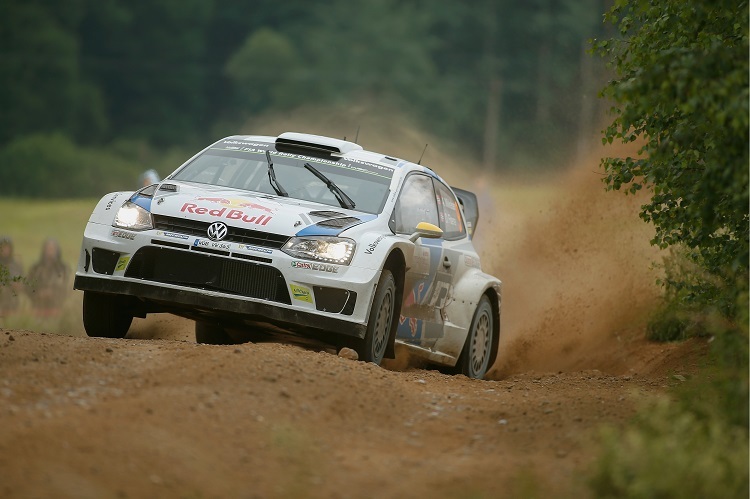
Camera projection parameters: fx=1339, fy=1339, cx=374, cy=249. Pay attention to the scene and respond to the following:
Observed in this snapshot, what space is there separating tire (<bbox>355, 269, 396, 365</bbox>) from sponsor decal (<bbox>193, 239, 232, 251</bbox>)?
1079mm

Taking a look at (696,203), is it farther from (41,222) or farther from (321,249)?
(41,222)

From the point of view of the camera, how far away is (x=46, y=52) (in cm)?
5044

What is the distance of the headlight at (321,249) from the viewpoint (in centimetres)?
917

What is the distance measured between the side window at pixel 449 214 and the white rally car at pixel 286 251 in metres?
0.21

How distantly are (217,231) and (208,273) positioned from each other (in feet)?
0.98

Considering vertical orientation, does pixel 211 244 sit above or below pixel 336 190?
below

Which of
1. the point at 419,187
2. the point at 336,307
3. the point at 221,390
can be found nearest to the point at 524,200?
the point at 419,187

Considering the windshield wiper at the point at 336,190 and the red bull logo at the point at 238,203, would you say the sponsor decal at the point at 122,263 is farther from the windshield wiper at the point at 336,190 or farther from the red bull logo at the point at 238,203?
the windshield wiper at the point at 336,190

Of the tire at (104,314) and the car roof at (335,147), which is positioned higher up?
the car roof at (335,147)

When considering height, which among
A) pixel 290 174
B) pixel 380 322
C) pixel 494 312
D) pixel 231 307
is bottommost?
pixel 494 312

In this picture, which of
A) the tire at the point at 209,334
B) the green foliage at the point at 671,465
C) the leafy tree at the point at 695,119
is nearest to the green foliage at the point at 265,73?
the tire at the point at 209,334

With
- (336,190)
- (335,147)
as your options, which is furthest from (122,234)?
(335,147)

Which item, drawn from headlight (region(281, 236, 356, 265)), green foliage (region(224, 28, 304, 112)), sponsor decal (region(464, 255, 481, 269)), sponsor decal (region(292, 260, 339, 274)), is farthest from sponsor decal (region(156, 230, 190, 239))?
green foliage (region(224, 28, 304, 112))

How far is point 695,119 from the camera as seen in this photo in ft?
29.6
